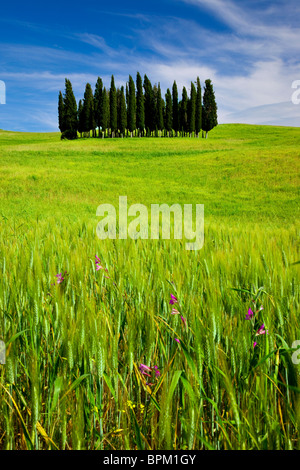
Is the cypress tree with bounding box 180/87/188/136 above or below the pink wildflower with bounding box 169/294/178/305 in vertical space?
above

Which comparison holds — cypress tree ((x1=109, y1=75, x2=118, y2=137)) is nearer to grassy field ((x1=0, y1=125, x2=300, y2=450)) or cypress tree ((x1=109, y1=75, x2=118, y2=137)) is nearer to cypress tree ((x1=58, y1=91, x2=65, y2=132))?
cypress tree ((x1=58, y1=91, x2=65, y2=132))

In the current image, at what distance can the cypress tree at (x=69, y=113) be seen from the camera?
44.4 m

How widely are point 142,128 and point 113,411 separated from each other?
50.9m

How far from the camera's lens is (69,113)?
4553 centimetres

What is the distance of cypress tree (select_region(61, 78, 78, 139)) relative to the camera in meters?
44.4

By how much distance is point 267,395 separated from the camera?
85 centimetres

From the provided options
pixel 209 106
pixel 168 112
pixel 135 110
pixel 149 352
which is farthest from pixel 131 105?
pixel 149 352

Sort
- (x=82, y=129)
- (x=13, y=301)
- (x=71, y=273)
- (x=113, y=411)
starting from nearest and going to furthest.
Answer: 1. (x=113, y=411)
2. (x=13, y=301)
3. (x=71, y=273)
4. (x=82, y=129)

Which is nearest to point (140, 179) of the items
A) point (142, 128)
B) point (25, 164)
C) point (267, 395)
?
point (25, 164)

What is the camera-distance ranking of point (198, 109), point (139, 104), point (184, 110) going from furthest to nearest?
point (198, 109)
point (184, 110)
point (139, 104)

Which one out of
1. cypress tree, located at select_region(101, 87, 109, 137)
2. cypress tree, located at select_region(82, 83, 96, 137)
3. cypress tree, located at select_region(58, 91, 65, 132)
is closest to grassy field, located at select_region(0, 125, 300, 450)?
cypress tree, located at select_region(101, 87, 109, 137)

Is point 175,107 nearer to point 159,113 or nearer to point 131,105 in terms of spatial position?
point 159,113
